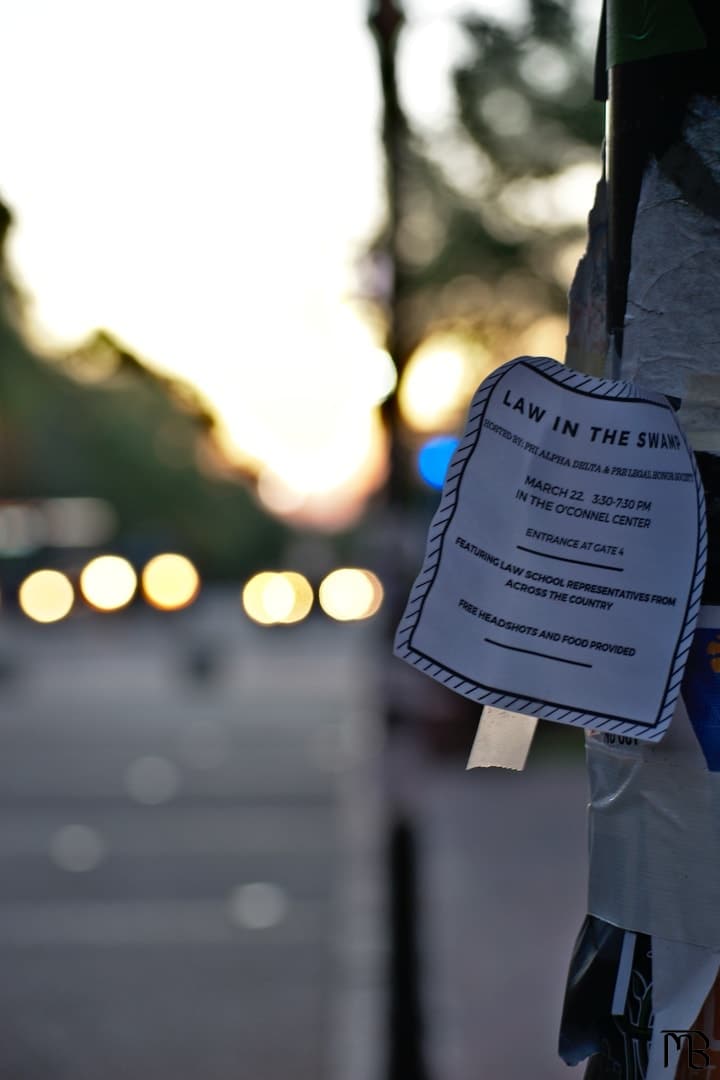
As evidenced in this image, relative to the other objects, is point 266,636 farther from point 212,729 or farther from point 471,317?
point 471,317

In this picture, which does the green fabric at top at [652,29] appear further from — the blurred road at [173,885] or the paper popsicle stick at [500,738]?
the blurred road at [173,885]

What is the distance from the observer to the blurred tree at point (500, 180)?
6242mm

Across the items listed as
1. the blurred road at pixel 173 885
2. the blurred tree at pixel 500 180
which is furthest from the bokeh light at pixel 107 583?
the blurred tree at pixel 500 180

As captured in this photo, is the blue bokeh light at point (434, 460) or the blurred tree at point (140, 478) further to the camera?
the blurred tree at point (140, 478)

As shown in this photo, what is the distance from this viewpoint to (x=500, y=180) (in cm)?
866

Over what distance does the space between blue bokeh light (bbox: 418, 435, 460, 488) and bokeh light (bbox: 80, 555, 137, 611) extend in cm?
3508

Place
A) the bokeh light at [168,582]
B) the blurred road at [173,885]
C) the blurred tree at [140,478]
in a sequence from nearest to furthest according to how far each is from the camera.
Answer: the blurred road at [173,885], the bokeh light at [168,582], the blurred tree at [140,478]

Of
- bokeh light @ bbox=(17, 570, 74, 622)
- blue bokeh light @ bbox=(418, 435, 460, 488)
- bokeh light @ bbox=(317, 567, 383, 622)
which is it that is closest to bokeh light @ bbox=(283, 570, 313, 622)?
bokeh light @ bbox=(317, 567, 383, 622)

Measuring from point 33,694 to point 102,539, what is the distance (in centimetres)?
3525

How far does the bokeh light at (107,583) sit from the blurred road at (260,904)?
2106 centimetres

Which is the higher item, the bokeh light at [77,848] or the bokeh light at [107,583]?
the bokeh light at [107,583]

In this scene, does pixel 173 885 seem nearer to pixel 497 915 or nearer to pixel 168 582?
pixel 497 915

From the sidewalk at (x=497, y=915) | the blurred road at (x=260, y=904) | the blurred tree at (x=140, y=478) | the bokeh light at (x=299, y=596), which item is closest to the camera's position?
the sidewalk at (x=497, y=915)

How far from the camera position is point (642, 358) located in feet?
6.48
